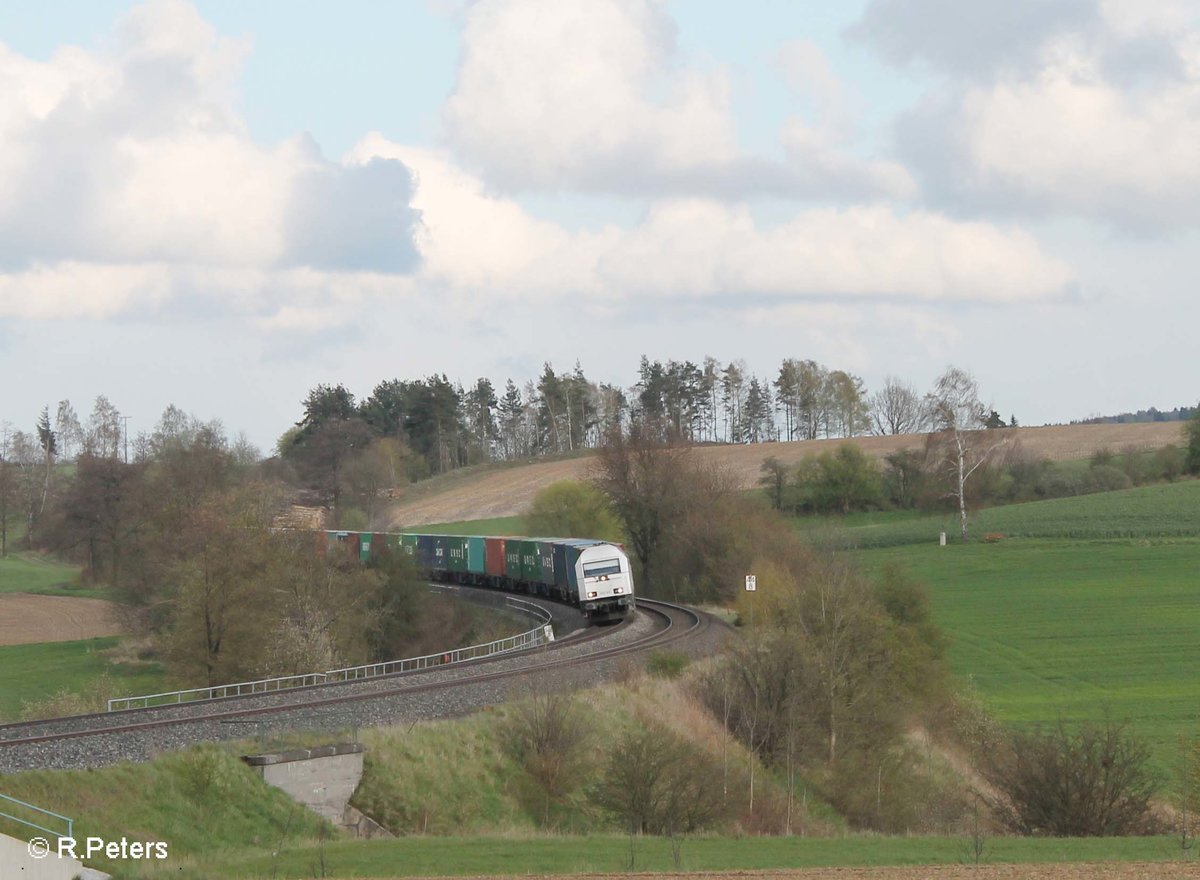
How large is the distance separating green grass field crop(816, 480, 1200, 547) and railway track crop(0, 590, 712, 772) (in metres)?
47.8

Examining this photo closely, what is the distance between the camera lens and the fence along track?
24266 mm

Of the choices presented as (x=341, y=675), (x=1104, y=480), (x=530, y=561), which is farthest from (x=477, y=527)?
(x=341, y=675)

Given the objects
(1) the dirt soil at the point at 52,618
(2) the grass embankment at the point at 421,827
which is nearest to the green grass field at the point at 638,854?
(2) the grass embankment at the point at 421,827

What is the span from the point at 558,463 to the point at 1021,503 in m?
56.4

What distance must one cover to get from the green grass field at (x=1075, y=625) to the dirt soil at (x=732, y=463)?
108 ft

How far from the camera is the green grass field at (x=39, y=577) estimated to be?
299 ft

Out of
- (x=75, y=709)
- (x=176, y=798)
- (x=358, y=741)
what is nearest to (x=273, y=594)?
(x=75, y=709)

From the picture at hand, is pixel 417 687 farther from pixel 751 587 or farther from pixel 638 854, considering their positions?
pixel 751 587

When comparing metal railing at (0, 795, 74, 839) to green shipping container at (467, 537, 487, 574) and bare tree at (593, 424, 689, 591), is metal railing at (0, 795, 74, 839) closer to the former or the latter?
green shipping container at (467, 537, 487, 574)

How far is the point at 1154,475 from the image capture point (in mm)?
104438

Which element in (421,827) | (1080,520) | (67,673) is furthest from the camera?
(1080,520)

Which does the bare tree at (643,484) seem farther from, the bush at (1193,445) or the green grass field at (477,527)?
the bush at (1193,445)

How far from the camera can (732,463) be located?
129875 millimetres

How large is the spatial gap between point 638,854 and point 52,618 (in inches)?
2642
